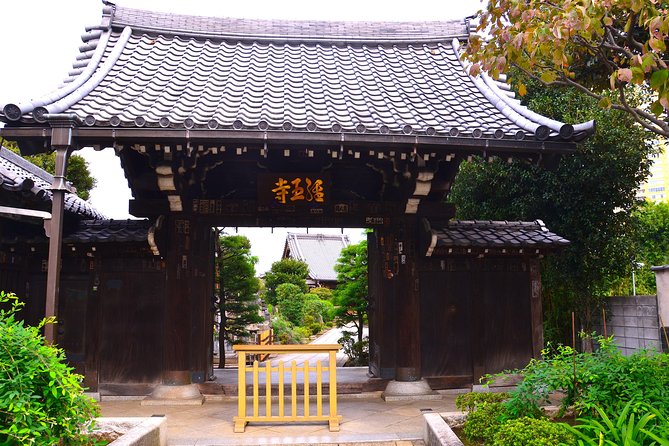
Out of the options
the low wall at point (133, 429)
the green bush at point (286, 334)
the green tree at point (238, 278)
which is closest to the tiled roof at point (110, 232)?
the low wall at point (133, 429)

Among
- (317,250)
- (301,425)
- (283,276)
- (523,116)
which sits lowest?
(301,425)

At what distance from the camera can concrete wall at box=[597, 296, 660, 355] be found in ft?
34.9

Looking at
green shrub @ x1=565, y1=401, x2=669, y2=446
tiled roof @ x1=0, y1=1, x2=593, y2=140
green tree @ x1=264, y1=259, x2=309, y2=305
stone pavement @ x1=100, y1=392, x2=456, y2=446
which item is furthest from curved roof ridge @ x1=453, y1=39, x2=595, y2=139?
green tree @ x1=264, y1=259, x2=309, y2=305

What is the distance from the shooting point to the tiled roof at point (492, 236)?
8.03 metres

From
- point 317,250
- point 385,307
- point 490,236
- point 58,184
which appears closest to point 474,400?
point 385,307

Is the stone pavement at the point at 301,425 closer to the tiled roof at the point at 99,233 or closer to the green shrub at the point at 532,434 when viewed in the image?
the green shrub at the point at 532,434

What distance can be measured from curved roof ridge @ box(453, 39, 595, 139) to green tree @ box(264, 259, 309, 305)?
22.4m

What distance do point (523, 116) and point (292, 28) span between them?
16.6 ft

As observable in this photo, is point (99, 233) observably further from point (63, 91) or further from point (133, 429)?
point (133, 429)

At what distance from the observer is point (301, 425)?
20.6ft

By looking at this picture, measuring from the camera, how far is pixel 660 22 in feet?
11.7

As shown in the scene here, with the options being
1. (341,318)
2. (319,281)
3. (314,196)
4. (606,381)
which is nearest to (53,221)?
(314,196)

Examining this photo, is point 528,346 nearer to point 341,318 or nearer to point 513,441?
point 513,441

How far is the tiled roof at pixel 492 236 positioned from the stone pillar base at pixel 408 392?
6.69ft
